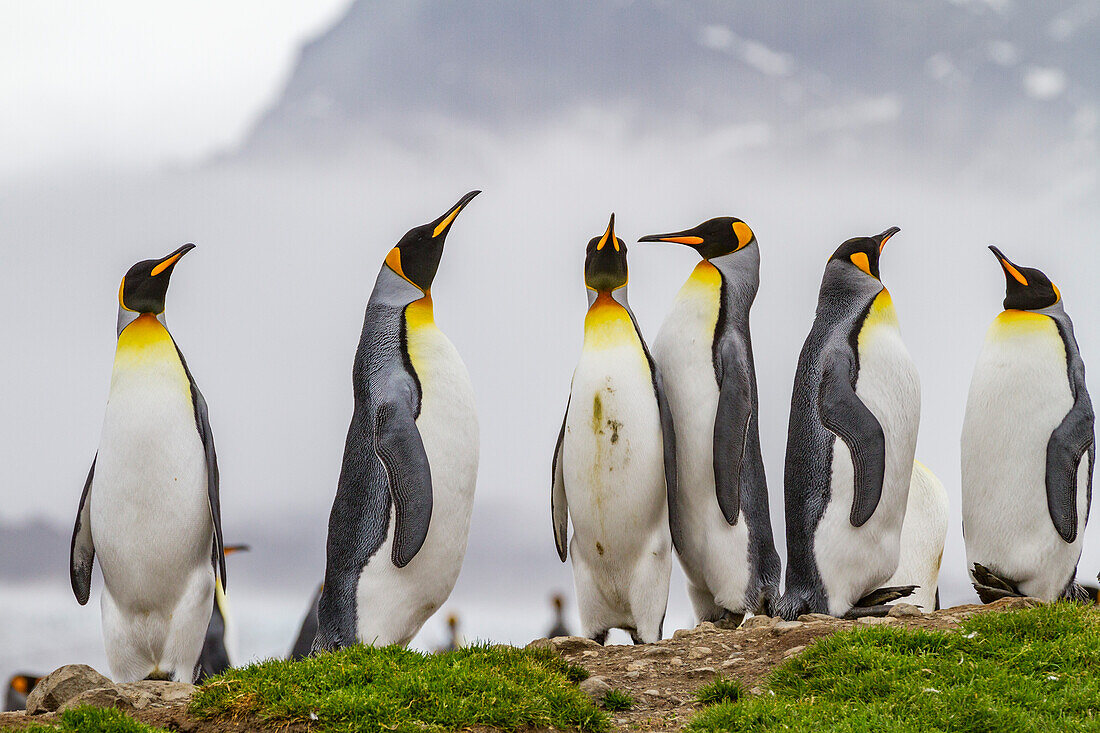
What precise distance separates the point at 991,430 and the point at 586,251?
306 cm

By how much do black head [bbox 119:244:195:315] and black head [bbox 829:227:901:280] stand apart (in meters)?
4.22

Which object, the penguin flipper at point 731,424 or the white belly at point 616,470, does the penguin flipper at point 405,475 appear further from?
the penguin flipper at point 731,424

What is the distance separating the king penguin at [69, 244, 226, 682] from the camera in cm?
585

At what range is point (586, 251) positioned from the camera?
679cm

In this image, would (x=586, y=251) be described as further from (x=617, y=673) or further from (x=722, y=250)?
(x=617, y=673)

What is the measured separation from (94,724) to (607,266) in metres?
3.86

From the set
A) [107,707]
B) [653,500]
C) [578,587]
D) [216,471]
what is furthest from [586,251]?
[107,707]

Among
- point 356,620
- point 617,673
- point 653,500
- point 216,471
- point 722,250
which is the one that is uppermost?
point 722,250

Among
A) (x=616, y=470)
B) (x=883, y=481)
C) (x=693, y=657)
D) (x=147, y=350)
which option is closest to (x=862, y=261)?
(x=883, y=481)

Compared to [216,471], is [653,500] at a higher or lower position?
lower

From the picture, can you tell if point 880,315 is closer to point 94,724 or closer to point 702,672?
point 702,672

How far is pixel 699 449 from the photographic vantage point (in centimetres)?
623

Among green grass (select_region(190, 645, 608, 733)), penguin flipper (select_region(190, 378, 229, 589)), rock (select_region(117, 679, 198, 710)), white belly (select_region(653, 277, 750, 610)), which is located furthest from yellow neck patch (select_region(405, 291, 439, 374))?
rock (select_region(117, 679, 198, 710))

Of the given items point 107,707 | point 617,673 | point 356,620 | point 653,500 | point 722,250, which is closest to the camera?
point 107,707
